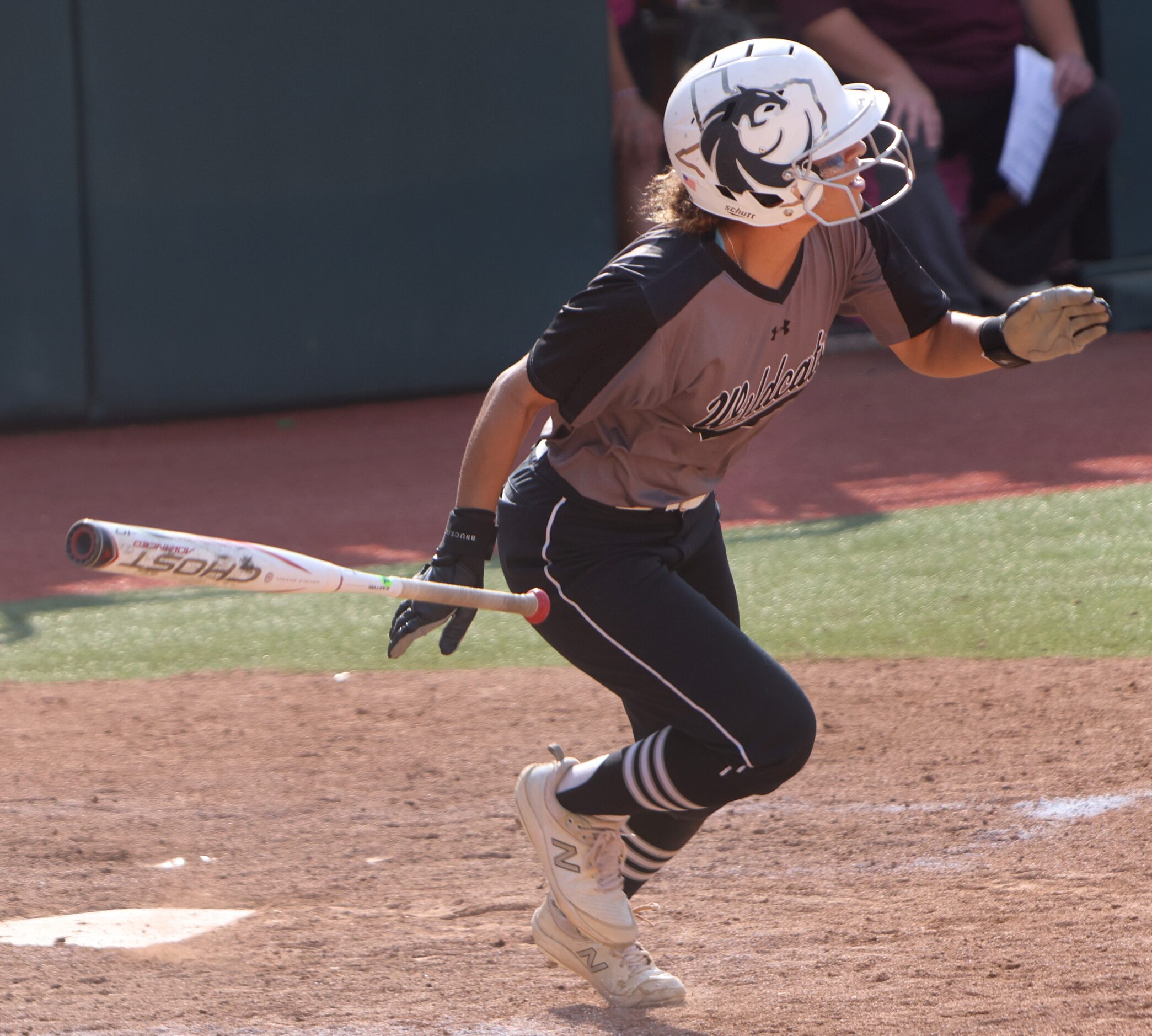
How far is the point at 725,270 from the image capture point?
10.1 ft

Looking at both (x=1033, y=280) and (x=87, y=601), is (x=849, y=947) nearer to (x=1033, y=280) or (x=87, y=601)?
(x=87, y=601)

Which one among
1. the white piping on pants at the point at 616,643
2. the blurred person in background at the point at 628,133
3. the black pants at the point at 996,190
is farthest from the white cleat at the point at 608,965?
the blurred person in background at the point at 628,133

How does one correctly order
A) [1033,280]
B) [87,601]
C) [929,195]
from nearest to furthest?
1. [87,601]
2. [929,195]
3. [1033,280]

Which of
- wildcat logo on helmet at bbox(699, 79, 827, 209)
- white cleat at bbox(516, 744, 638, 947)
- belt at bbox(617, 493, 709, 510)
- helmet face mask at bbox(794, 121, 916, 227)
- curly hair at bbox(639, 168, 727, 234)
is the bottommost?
white cleat at bbox(516, 744, 638, 947)

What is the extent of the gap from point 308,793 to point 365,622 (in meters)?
1.72

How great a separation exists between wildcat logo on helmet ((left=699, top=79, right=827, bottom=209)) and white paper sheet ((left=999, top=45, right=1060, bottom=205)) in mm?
6952

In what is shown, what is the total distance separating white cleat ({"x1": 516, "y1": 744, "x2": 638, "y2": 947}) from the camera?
3230 millimetres

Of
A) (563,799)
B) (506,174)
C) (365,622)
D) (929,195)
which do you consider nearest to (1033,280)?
(929,195)

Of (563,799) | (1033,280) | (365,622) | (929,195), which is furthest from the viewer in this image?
(1033,280)

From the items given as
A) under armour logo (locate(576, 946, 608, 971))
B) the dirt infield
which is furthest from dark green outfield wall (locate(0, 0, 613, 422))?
under armour logo (locate(576, 946, 608, 971))

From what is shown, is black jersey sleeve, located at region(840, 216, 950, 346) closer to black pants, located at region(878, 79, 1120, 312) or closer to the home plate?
the home plate

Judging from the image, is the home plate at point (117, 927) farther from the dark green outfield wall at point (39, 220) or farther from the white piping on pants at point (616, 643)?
the dark green outfield wall at point (39, 220)

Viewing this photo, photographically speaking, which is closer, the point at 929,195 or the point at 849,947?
the point at 849,947

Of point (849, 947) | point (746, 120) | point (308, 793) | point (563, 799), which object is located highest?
point (746, 120)
